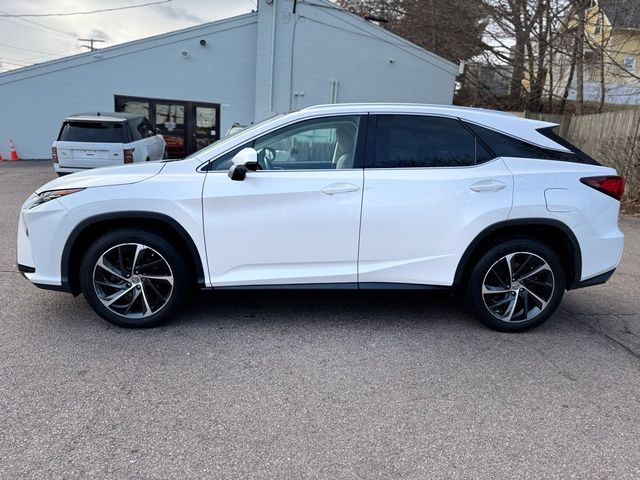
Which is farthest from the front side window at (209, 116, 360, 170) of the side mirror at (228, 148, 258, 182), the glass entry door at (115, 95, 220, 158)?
the glass entry door at (115, 95, 220, 158)

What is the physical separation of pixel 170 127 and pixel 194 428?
16852 millimetres

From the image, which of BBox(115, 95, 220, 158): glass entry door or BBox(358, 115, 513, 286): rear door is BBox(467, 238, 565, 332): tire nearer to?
BBox(358, 115, 513, 286): rear door

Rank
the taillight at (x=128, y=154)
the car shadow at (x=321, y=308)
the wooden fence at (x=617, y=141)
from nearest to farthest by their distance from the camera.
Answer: the car shadow at (x=321, y=308)
the taillight at (x=128, y=154)
the wooden fence at (x=617, y=141)

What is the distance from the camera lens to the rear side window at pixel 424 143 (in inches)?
149

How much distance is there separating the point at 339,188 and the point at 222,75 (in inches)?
620

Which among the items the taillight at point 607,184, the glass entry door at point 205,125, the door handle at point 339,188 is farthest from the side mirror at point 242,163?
the glass entry door at point 205,125

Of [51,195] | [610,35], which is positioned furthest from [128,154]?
[610,35]

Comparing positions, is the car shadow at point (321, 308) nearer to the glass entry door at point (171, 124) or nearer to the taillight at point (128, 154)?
the taillight at point (128, 154)

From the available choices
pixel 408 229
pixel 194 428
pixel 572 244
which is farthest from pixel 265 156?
pixel 572 244

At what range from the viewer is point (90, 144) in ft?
32.5

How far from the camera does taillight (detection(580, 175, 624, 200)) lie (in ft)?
12.6

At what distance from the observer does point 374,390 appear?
9.94 feet

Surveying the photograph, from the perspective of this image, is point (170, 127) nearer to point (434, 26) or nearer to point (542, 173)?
point (434, 26)

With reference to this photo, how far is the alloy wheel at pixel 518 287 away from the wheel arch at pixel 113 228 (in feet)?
7.77
